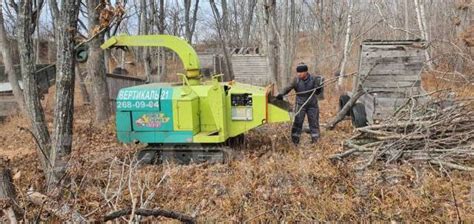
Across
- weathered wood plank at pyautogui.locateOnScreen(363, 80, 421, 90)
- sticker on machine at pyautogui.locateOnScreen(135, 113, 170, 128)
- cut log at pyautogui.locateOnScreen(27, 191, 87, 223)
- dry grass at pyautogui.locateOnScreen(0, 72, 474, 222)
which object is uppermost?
weathered wood plank at pyautogui.locateOnScreen(363, 80, 421, 90)

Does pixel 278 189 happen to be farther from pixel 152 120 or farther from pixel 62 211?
pixel 152 120

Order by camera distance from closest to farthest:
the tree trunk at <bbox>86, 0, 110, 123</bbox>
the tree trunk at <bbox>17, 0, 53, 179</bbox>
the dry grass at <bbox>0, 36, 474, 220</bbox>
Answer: the dry grass at <bbox>0, 36, 474, 220</bbox>, the tree trunk at <bbox>17, 0, 53, 179</bbox>, the tree trunk at <bbox>86, 0, 110, 123</bbox>

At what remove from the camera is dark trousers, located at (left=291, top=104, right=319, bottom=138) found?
8747 mm

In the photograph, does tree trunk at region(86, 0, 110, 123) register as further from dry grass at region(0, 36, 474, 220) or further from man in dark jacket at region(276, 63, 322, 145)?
man in dark jacket at region(276, 63, 322, 145)

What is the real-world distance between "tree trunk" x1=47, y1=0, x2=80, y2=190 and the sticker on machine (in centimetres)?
182

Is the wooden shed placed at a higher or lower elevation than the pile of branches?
higher

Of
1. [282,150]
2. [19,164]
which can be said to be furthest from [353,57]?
[19,164]

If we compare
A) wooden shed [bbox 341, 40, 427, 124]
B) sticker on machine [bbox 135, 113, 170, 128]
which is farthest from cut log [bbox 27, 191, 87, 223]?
wooden shed [bbox 341, 40, 427, 124]

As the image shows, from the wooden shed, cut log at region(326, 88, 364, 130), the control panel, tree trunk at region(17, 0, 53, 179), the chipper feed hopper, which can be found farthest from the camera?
cut log at region(326, 88, 364, 130)

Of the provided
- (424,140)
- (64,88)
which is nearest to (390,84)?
(424,140)

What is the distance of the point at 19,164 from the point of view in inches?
324

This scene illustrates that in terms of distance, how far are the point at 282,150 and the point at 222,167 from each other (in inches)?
58.0

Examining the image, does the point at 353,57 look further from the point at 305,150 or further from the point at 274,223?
the point at 274,223

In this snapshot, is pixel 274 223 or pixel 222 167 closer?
pixel 274 223
